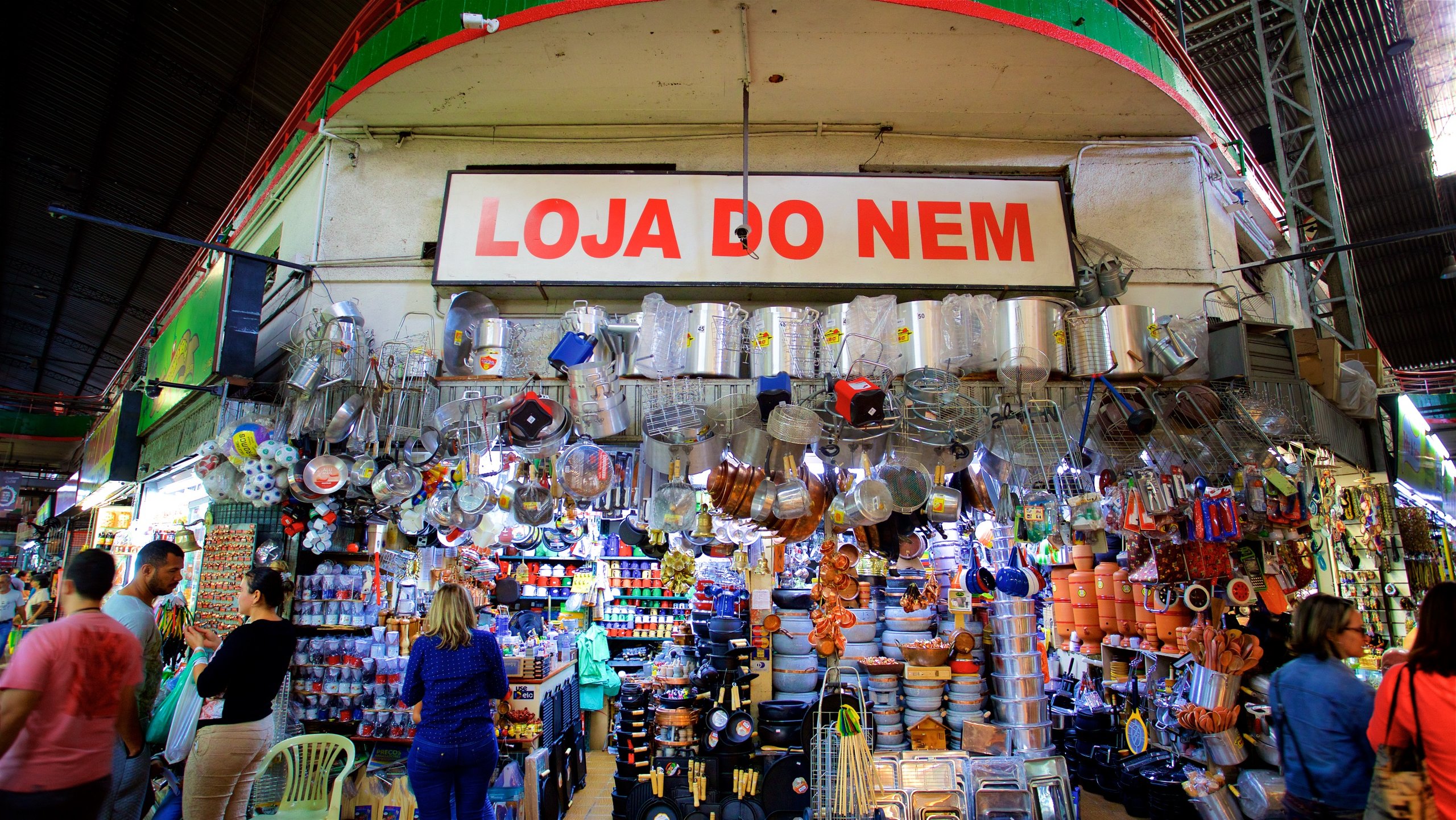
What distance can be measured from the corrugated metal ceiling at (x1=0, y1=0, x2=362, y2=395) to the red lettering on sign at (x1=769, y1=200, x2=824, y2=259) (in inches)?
231

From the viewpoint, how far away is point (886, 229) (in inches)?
156

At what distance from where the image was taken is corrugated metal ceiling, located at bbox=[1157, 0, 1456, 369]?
849 centimetres

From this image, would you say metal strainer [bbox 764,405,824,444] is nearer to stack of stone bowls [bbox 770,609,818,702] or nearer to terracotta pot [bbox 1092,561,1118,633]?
stack of stone bowls [bbox 770,609,818,702]

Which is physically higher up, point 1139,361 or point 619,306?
point 619,306

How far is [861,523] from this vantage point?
133 inches

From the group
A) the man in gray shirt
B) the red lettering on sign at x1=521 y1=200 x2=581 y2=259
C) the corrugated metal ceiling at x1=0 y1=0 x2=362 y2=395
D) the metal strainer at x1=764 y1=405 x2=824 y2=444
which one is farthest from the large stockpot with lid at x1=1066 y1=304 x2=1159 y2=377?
the corrugated metal ceiling at x1=0 y1=0 x2=362 y2=395

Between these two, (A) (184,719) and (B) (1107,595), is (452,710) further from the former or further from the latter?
(B) (1107,595)

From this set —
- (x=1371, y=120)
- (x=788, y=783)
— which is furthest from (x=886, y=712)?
(x=1371, y=120)

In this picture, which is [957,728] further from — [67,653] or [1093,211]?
[67,653]

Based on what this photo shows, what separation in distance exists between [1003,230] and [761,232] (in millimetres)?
1325

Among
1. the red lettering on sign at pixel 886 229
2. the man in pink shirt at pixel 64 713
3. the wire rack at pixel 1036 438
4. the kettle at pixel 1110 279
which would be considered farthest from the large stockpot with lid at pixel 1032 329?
the man in pink shirt at pixel 64 713

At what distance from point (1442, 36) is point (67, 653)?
13054mm

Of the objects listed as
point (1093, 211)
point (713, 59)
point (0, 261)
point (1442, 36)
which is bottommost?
point (1093, 211)

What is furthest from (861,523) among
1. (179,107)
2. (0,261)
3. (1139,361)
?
(0,261)
